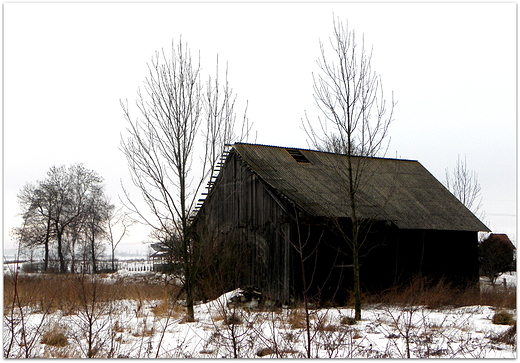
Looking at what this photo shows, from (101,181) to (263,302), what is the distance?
1367 inches

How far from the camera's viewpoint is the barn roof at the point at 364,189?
56.0ft

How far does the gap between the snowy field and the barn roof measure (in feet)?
15.9

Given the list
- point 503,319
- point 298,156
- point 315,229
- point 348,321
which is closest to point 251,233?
point 315,229

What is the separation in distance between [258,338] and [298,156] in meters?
12.9

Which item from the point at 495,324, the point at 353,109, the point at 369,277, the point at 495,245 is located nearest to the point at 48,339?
the point at 353,109

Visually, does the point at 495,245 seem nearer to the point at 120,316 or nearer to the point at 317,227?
the point at 317,227

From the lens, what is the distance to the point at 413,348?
805 cm

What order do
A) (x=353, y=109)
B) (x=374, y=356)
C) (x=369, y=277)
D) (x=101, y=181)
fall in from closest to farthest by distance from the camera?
(x=374, y=356), (x=353, y=109), (x=369, y=277), (x=101, y=181)

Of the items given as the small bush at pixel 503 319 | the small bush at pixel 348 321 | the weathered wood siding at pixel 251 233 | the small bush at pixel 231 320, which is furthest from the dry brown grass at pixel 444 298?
the small bush at pixel 231 320

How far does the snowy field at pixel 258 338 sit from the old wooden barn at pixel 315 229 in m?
3.45

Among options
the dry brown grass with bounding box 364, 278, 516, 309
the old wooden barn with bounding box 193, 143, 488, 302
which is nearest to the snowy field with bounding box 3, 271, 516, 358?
the dry brown grass with bounding box 364, 278, 516, 309

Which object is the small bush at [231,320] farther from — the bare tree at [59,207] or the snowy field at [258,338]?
the bare tree at [59,207]

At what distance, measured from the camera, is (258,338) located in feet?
29.0

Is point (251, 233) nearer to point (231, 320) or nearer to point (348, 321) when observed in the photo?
point (348, 321)
